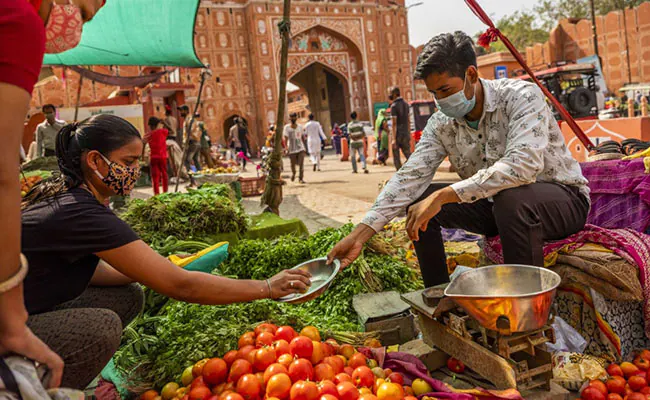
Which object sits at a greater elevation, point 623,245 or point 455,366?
point 623,245

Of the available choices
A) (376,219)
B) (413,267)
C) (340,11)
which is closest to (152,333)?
(376,219)

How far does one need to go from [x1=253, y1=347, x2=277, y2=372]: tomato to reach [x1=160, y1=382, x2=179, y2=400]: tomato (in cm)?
36

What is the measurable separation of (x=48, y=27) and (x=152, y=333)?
Answer: 1575 mm

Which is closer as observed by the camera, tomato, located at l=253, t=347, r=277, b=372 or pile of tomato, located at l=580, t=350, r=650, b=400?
tomato, located at l=253, t=347, r=277, b=372

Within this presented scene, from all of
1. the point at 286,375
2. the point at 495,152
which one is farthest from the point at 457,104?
the point at 286,375

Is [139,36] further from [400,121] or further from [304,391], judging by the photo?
[304,391]

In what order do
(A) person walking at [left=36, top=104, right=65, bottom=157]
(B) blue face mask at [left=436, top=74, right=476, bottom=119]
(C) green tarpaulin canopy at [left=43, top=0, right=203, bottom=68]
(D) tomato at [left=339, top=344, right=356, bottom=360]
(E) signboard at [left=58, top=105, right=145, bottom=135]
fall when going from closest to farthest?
1. (D) tomato at [left=339, top=344, right=356, bottom=360]
2. (B) blue face mask at [left=436, top=74, right=476, bottom=119]
3. (C) green tarpaulin canopy at [left=43, top=0, right=203, bottom=68]
4. (A) person walking at [left=36, top=104, right=65, bottom=157]
5. (E) signboard at [left=58, top=105, right=145, bottom=135]

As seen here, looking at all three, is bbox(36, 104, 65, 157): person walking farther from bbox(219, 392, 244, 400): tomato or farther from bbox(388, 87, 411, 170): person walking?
bbox(219, 392, 244, 400): tomato

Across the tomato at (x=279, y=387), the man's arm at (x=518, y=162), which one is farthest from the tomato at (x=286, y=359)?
the man's arm at (x=518, y=162)

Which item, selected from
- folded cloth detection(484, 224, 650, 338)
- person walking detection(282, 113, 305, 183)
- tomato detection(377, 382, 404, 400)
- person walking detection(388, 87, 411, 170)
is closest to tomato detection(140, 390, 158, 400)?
tomato detection(377, 382, 404, 400)

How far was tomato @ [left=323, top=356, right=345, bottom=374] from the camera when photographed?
73.4 inches

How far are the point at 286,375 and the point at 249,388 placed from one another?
5.6 inches

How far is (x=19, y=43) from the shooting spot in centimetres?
112

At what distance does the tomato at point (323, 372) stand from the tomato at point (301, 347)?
72 millimetres
